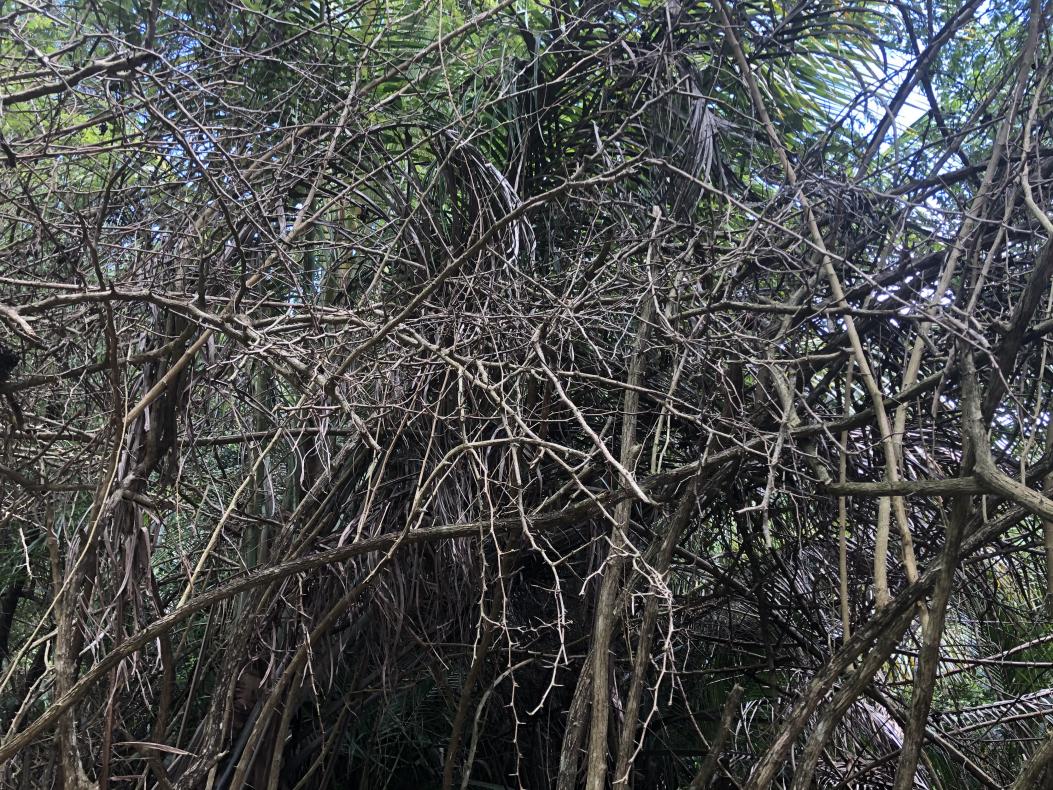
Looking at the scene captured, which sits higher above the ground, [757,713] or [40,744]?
[757,713]

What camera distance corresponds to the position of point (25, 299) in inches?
86.7

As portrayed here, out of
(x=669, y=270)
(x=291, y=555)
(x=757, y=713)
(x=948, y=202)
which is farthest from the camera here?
(x=757, y=713)

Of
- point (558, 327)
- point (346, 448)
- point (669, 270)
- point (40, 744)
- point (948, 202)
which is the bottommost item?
point (40, 744)

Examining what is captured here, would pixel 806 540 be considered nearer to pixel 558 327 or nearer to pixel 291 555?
pixel 558 327

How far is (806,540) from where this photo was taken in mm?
2670

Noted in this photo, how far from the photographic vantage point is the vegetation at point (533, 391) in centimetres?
194

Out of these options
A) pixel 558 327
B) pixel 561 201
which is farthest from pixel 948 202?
pixel 558 327

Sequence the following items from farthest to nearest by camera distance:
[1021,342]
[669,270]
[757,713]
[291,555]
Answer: [757,713], [291,555], [669,270], [1021,342]

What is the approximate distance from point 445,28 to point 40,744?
2569 millimetres

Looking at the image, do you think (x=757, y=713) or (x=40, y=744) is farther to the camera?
(x=757, y=713)

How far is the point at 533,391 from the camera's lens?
2.29 metres

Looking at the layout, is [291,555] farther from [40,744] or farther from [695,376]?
[695,376]


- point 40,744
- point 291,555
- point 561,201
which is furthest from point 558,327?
point 40,744

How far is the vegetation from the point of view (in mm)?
1942
